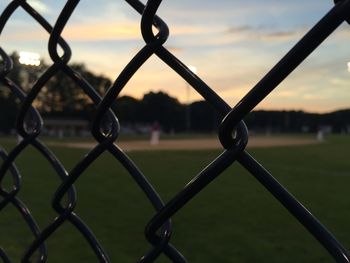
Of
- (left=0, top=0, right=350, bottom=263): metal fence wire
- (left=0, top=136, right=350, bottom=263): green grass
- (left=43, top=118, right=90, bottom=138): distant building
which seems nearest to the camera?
(left=0, top=0, right=350, bottom=263): metal fence wire

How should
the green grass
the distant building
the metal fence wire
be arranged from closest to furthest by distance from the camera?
the metal fence wire → the green grass → the distant building

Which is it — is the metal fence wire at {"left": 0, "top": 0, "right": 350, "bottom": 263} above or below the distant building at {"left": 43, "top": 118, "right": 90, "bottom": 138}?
above

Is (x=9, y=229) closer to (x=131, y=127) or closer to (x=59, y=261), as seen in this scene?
(x=59, y=261)

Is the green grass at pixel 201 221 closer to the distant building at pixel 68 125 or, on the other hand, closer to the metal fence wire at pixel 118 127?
the metal fence wire at pixel 118 127

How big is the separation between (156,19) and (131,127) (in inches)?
3710

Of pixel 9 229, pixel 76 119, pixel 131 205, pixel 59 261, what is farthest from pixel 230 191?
pixel 76 119

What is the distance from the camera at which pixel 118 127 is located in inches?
46.7

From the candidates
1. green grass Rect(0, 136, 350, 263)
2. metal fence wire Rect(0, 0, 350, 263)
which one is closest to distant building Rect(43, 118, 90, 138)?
green grass Rect(0, 136, 350, 263)

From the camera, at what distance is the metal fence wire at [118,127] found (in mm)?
693

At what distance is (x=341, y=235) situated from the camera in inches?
256

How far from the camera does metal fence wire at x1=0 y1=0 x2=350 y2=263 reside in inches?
27.3

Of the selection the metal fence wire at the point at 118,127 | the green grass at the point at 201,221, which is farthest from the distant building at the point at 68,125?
the metal fence wire at the point at 118,127

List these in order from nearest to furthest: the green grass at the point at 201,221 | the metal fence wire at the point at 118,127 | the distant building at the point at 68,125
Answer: the metal fence wire at the point at 118,127 → the green grass at the point at 201,221 → the distant building at the point at 68,125

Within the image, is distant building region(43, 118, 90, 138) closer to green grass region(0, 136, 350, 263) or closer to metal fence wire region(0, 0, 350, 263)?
green grass region(0, 136, 350, 263)
